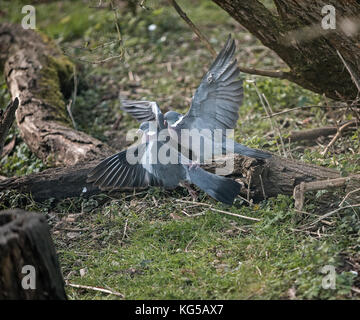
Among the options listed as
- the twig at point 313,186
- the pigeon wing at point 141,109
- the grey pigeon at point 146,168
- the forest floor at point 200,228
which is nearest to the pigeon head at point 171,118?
the grey pigeon at point 146,168

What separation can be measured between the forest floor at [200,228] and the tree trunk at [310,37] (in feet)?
0.78

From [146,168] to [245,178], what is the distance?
2.52 feet

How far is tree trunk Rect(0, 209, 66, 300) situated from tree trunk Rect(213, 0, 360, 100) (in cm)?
217

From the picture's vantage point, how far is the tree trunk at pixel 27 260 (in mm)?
2455

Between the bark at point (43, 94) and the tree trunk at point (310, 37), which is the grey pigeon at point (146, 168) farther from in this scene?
the tree trunk at point (310, 37)

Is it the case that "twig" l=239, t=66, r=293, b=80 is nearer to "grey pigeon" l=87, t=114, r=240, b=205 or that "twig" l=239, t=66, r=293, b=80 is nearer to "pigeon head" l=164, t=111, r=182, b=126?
"pigeon head" l=164, t=111, r=182, b=126

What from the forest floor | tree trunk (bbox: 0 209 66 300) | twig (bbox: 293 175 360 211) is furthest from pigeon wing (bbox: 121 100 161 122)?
tree trunk (bbox: 0 209 66 300)

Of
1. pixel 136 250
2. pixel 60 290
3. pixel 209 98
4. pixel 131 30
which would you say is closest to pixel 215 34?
pixel 131 30

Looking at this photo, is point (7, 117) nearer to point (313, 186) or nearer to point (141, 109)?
point (141, 109)

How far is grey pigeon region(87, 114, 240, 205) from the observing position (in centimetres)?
392

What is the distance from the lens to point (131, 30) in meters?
7.51

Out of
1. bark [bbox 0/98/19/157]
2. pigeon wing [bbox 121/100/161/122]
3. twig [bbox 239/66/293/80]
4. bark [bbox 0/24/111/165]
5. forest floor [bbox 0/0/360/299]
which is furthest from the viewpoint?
bark [bbox 0/24/111/165]

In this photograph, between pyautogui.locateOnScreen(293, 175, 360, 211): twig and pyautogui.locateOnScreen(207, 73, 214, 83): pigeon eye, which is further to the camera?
pyautogui.locateOnScreen(207, 73, 214, 83): pigeon eye
